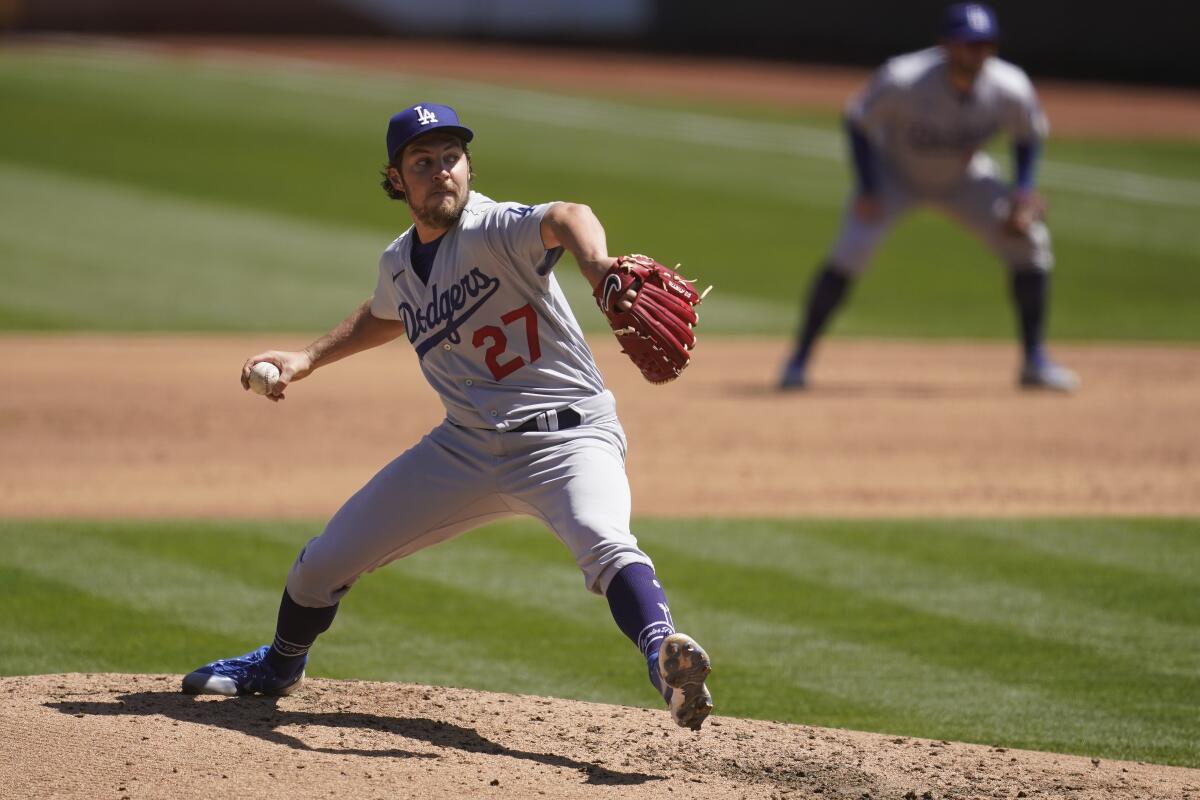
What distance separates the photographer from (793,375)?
1114 cm

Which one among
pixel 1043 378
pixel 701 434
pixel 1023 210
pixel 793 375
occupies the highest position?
pixel 1023 210

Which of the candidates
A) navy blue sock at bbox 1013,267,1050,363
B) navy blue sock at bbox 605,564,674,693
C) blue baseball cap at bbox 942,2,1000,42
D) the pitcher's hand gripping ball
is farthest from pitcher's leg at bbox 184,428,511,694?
navy blue sock at bbox 1013,267,1050,363

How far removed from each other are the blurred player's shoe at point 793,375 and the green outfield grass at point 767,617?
3197 millimetres

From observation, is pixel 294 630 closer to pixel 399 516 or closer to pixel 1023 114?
Answer: pixel 399 516

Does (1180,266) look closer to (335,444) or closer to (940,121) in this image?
(940,121)

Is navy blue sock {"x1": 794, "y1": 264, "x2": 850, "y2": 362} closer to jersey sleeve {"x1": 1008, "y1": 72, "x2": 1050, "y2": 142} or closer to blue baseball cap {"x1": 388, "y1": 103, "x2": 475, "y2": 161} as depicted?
jersey sleeve {"x1": 1008, "y1": 72, "x2": 1050, "y2": 142}

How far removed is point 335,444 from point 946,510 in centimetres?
341

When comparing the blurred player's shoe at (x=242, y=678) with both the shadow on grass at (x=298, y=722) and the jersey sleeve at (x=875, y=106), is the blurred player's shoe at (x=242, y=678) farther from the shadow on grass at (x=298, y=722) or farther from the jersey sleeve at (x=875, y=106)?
the jersey sleeve at (x=875, y=106)

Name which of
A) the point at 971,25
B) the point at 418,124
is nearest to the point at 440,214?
the point at 418,124

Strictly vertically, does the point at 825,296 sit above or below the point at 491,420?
above

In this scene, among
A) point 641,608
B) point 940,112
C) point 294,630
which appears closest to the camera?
point 641,608

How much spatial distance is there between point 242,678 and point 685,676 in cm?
158

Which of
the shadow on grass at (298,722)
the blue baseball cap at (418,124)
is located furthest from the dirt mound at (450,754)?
the blue baseball cap at (418,124)

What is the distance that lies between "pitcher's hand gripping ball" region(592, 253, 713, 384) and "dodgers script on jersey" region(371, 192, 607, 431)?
0.46 metres
